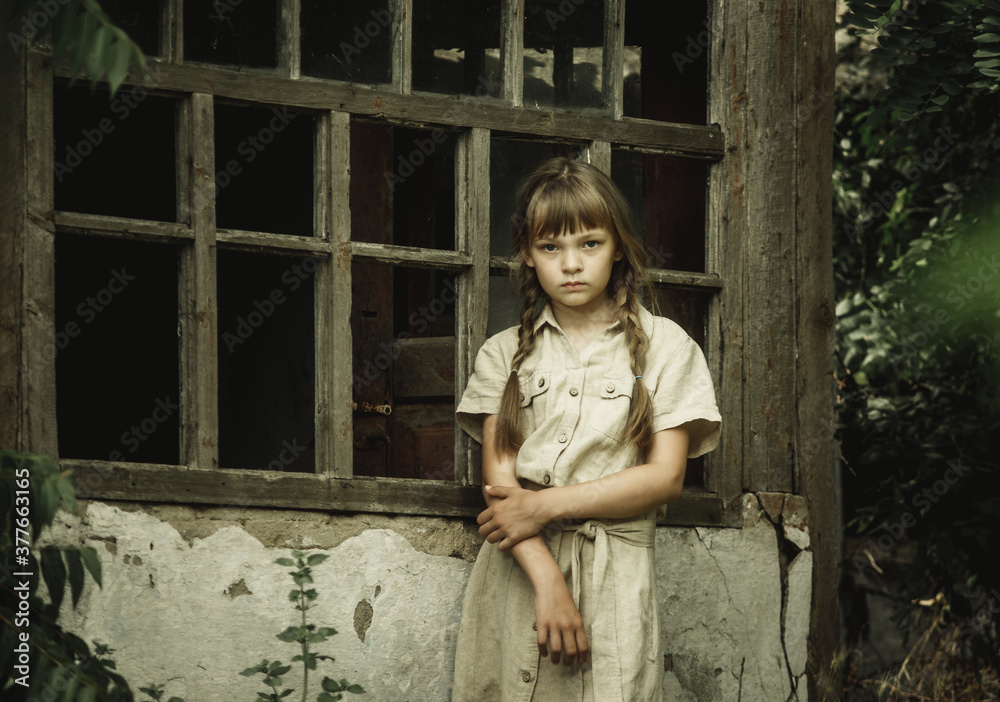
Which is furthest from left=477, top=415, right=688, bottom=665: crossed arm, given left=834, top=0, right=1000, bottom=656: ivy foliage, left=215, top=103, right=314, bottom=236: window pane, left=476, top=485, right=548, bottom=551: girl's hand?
left=215, top=103, right=314, bottom=236: window pane

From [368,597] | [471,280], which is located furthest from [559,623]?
[471,280]

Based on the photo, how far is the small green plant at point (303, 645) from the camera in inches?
90.4

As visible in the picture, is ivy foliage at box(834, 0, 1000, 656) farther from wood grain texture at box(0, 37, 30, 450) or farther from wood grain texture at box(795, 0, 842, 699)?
wood grain texture at box(0, 37, 30, 450)

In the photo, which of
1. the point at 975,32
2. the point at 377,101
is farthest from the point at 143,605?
the point at 975,32

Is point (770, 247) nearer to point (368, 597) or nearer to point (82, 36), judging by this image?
point (368, 597)

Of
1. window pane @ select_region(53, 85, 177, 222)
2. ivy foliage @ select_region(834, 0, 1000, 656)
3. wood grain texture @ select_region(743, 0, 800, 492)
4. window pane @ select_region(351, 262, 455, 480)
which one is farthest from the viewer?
window pane @ select_region(53, 85, 177, 222)

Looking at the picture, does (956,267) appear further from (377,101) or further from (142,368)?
(142,368)

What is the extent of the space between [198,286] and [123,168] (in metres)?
2.43

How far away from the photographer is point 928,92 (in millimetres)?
3012

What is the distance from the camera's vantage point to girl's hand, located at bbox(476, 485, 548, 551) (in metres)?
2.25

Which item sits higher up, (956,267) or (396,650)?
(956,267)

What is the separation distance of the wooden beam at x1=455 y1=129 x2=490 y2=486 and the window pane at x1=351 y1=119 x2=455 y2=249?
56cm

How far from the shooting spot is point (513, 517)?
2.27 meters

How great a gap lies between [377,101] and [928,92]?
1.60 m
